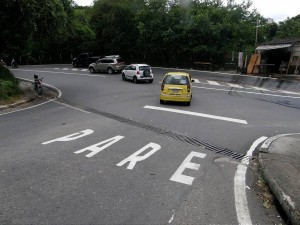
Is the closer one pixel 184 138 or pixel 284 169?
pixel 284 169

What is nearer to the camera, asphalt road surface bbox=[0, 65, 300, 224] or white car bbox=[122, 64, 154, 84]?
asphalt road surface bbox=[0, 65, 300, 224]

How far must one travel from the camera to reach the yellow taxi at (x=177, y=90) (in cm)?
1636

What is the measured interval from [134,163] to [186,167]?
1.27m

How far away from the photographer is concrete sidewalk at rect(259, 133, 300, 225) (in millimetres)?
5371

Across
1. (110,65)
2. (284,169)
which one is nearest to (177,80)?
(284,169)

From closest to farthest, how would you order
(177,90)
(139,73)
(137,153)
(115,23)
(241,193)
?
(241,193) < (137,153) < (177,90) < (139,73) < (115,23)

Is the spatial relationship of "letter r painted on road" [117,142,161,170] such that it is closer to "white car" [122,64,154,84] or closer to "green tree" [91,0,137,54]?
"white car" [122,64,154,84]

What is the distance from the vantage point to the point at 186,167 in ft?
24.4

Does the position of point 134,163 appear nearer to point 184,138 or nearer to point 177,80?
point 184,138

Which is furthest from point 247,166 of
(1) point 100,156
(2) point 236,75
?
(2) point 236,75

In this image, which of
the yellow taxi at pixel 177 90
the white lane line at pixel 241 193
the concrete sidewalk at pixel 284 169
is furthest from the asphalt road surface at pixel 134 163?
the yellow taxi at pixel 177 90

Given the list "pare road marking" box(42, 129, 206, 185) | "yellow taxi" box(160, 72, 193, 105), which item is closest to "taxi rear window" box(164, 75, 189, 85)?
"yellow taxi" box(160, 72, 193, 105)

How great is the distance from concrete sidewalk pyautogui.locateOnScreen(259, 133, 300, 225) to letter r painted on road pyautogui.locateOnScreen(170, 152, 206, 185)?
160 centimetres

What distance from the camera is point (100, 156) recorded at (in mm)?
7949
